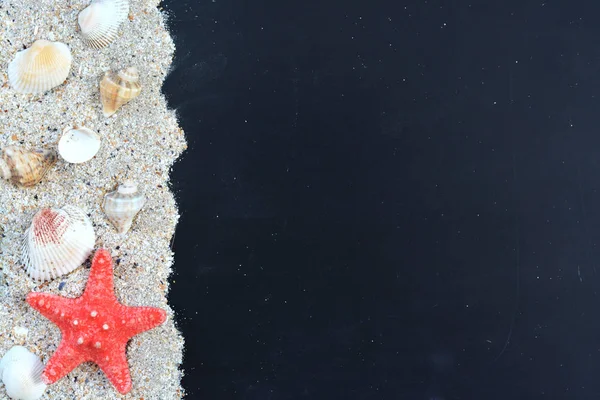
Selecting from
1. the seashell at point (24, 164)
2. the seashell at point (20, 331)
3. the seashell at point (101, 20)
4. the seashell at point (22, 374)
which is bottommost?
the seashell at point (22, 374)

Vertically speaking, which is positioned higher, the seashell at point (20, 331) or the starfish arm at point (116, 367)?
the seashell at point (20, 331)

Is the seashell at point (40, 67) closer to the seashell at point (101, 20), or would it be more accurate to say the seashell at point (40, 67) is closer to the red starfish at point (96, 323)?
the seashell at point (101, 20)

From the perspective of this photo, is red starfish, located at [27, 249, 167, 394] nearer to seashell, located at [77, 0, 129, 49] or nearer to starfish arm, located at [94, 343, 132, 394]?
starfish arm, located at [94, 343, 132, 394]

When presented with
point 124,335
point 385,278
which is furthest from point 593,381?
point 124,335

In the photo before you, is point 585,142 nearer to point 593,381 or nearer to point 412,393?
point 593,381

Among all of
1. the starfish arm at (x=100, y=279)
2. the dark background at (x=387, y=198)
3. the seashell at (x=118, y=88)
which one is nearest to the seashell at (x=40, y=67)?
the seashell at (x=118, y=88)

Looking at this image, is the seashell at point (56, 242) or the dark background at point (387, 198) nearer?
the seashell at point (56, 242)
